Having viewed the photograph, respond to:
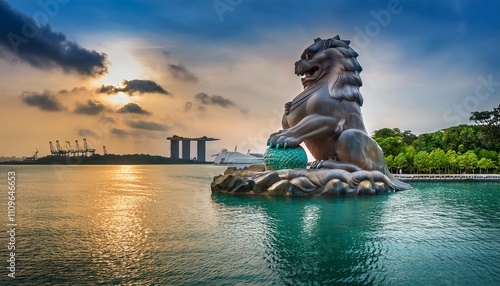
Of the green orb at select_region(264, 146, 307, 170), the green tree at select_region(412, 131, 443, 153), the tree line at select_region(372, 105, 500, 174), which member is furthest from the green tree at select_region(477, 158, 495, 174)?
the green orb at select_region(264, 146, 307, 170)

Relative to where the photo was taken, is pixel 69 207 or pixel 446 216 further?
pixel 69 207

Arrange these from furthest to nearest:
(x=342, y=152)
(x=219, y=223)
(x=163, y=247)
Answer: (x=342, y=152) → (x=219, y=223) → (x=163, y=247)

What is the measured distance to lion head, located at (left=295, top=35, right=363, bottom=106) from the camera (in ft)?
60.3

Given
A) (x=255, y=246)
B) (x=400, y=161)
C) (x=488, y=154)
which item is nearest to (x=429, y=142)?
(x=488, y=154)

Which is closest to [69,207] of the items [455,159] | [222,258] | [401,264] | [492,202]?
[222,258]

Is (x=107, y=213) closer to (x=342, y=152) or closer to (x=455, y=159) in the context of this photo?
(x=342, y=152)

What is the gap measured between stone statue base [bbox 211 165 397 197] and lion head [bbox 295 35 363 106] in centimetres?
389

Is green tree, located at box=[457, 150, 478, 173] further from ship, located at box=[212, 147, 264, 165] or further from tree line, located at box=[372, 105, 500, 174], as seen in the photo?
ship, located at box=[212, 147, 264, 165]

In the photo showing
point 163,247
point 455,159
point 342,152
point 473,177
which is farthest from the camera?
point 455,159

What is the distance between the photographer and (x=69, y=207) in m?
13.6

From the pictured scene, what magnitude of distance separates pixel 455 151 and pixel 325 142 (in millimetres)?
31073

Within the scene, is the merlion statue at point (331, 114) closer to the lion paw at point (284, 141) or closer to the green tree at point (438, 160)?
the lion paw at point (284, 141)

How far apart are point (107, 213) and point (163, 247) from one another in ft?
18.5

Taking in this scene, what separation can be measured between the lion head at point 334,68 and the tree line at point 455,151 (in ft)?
69.5
